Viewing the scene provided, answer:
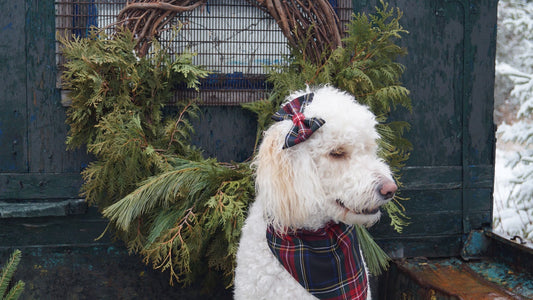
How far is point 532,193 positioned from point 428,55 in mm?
2585

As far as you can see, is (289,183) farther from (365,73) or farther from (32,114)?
(32,114)

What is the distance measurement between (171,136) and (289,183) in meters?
1.23

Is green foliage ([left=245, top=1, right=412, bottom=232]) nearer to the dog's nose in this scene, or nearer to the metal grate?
the metal grate

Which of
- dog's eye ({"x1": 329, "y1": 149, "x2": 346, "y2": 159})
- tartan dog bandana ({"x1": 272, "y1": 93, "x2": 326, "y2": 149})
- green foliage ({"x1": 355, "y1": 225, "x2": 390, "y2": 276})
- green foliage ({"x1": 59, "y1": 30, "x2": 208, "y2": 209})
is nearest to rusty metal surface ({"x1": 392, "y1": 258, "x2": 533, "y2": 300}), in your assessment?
green foliage ({"x1": 355, "y1": 225, "x2": 390, "y2": 276})

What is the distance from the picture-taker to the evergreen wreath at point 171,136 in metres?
2.30

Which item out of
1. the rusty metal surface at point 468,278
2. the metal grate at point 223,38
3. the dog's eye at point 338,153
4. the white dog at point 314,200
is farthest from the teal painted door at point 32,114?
the rusty metal surface at point 468,278

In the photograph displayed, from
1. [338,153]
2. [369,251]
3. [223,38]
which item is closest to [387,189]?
[338,153]

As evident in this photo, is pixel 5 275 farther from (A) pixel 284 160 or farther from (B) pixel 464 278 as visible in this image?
(B) pixel 464 278

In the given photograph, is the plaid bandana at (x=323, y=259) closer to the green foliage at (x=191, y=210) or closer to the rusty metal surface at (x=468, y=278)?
the green foliage at (x=191, y=210)

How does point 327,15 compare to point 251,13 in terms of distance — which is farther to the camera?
point 251,13

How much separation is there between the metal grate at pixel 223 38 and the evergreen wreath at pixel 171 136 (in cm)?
23

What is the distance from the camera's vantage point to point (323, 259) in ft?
6.02

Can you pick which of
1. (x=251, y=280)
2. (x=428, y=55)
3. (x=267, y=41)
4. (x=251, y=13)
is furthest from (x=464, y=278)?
(x=251, y=13)

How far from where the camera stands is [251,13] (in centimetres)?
295
